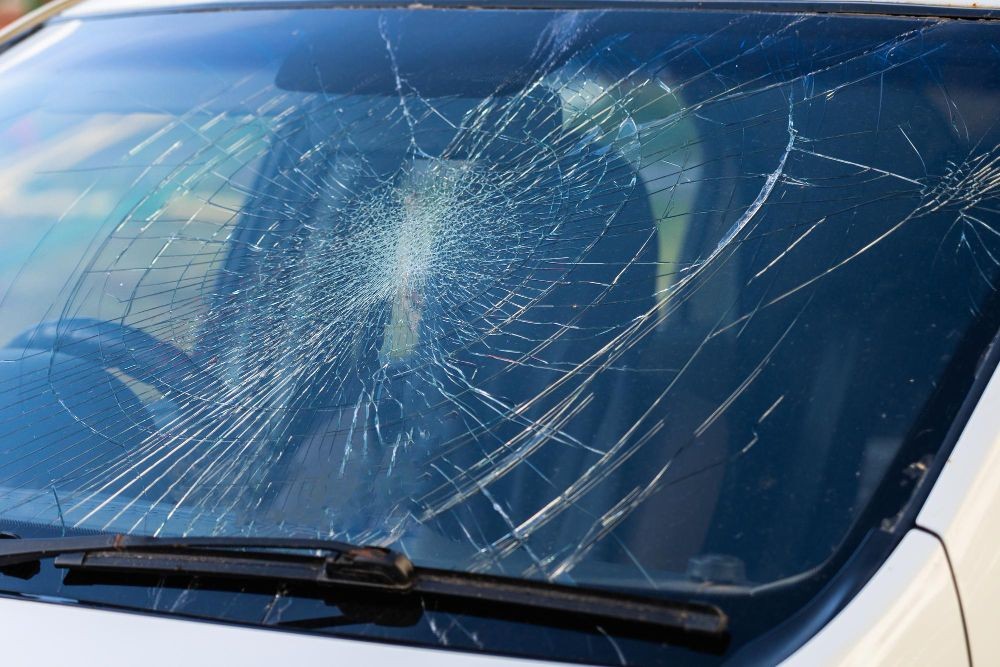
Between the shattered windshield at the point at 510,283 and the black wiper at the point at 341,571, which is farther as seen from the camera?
the shattered windshield at the point at 510,283

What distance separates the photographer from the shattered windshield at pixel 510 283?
1196mm

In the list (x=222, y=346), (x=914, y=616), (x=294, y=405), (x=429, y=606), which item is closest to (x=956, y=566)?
(x=914, y=616)

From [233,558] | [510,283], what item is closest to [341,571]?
[233,558]

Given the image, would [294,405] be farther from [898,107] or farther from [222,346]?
[898,107]

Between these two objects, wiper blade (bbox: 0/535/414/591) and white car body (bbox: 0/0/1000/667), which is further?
wiper blade (bbox: 0/535/414/591)

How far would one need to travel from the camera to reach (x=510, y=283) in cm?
150

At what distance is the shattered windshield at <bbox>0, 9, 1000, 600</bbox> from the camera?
1.20m

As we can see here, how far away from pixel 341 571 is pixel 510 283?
537 millimetres

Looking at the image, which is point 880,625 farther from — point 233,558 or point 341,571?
point 233,558

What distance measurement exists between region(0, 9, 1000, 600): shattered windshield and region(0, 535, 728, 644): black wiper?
62 mm

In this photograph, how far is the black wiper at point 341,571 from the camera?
1.05 meters

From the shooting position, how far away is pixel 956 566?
3.44 ft

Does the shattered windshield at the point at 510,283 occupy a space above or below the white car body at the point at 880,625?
above

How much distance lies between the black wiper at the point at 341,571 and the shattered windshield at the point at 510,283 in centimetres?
6
